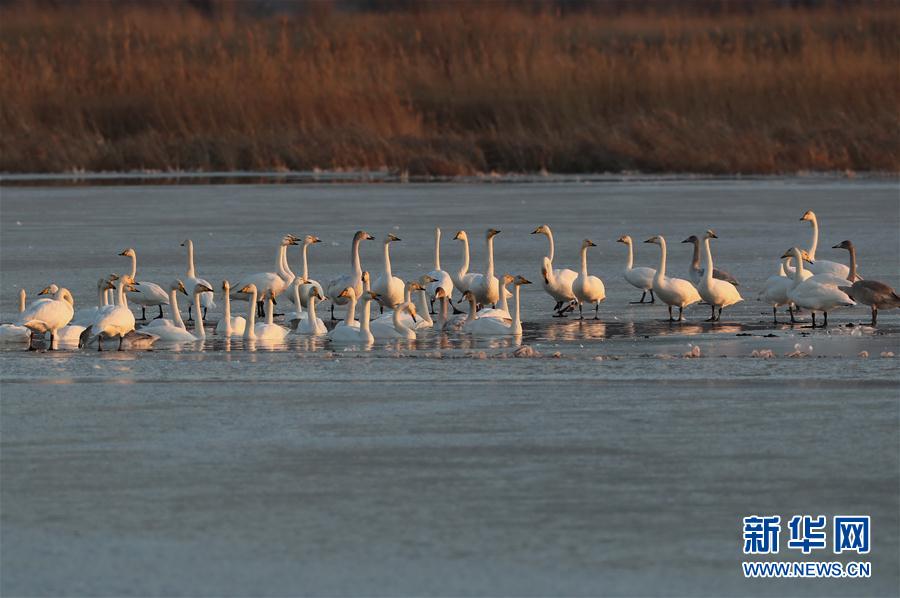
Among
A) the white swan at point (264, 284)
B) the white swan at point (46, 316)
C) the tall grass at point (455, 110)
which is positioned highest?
the tall grass at point (455, 110)

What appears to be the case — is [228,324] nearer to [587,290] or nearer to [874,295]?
[587,290]

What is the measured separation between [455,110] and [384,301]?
17.5m

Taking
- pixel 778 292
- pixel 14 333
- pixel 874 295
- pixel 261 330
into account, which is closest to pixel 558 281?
pixel 778 292

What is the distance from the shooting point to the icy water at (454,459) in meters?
4.79

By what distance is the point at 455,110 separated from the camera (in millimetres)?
28812

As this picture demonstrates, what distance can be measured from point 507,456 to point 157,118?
22876mm

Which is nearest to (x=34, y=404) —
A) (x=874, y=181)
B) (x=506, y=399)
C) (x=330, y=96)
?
(x=506, y=399)

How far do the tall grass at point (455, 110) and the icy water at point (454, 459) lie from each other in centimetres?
1470

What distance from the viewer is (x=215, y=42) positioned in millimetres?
33875

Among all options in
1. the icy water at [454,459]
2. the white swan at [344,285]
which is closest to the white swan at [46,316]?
the icy water at [454,459]

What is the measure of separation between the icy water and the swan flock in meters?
0.22

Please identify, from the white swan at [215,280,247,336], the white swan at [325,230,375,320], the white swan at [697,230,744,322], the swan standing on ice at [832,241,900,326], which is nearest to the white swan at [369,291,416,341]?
the white swan at [215,280,247,336]

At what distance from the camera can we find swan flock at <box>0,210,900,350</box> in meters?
9.95

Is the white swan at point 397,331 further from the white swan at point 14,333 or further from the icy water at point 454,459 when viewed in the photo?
the white swan at point 14,333
